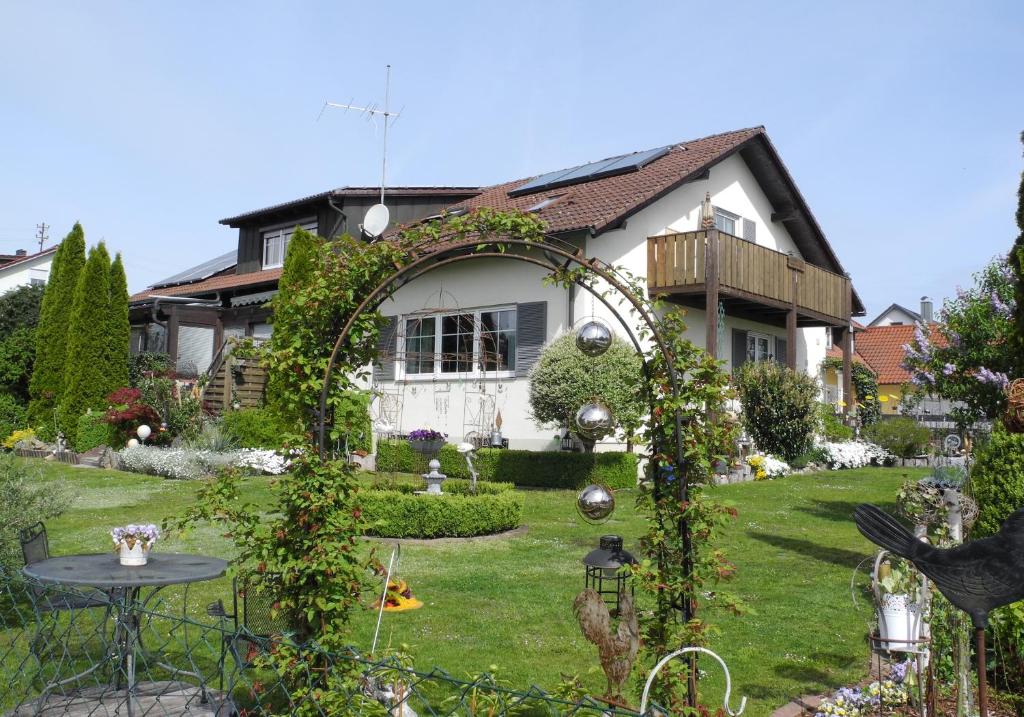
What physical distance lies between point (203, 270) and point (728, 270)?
18.2 meters

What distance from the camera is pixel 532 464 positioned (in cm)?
1407

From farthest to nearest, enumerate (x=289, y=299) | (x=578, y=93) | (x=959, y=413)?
(x=959, y=413), (x=578, y=93), (x=289, y=299)

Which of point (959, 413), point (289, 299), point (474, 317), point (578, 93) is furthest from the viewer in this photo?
point (474, 317)

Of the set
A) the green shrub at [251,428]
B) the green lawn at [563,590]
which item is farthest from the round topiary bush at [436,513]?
the green shrub at [251,428]

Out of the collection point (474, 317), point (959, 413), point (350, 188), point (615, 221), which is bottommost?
point (959, 413)

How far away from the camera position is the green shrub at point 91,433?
18578mm

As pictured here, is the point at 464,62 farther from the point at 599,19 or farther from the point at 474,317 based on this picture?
the point at 474,317

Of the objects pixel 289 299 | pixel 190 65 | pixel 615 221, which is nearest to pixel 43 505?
pixel 289 299

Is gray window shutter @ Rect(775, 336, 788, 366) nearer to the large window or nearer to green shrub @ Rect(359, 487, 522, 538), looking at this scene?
the large window

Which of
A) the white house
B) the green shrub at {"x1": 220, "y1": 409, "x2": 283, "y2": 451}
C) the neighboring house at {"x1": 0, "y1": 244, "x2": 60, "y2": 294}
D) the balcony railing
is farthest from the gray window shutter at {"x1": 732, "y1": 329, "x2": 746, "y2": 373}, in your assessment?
the neighboring house at {"x1": 0, "y1": 244, "x2": 60, "y2": 294}

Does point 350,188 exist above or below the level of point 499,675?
above

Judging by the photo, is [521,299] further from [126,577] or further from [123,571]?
[126,577]

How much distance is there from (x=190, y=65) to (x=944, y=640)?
30.8 ft

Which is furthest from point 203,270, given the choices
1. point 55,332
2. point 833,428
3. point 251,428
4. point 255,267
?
point 833,428
